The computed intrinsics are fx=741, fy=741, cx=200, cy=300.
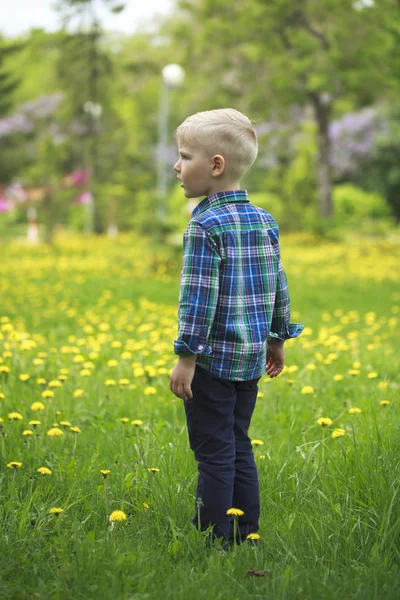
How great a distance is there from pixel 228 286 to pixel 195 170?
1.23 feet

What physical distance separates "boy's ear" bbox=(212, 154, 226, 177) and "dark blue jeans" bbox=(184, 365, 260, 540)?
2.00ft

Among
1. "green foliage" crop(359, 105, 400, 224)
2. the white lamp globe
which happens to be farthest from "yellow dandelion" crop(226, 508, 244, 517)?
"green foliage" crop(359, 105, 400, 224)

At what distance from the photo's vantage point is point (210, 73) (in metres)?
19.5

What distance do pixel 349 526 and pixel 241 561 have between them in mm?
371

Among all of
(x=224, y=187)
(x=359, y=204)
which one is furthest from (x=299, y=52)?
(x=224, y=187)

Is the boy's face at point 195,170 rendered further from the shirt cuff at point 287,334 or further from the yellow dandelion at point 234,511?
the yellow dandelion at point 234,511

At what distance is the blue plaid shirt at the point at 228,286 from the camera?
2.20 meters

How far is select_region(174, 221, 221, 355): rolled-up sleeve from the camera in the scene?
85.8 inches

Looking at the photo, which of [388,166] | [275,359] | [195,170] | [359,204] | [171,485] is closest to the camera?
[195,170]

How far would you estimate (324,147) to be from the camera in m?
19.6

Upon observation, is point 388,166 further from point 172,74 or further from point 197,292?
point 197,292

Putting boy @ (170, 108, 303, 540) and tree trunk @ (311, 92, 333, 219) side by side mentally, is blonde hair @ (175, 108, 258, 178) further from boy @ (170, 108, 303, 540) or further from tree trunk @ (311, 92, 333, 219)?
tree trunk @ (311, 92, 333, 219)

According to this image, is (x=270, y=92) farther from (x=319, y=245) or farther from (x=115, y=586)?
(x=115, y=586)

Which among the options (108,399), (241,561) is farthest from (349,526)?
(108,399)
